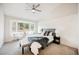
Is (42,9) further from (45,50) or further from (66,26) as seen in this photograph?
(45,50)

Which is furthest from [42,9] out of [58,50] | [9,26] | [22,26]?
[58,50]

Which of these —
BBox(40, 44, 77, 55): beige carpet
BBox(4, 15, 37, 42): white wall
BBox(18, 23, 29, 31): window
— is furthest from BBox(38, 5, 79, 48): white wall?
BBox(4, 15, 37, 42): white wall

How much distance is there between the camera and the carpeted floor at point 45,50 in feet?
5.23

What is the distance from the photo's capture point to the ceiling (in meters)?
1.60

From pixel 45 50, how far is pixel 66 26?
22.7 inches

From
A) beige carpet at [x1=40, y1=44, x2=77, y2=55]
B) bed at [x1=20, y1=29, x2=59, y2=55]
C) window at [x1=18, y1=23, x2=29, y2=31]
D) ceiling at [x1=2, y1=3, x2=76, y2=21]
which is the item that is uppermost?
ceiling at [x1=2, y1=3, x2=76, y2=21]

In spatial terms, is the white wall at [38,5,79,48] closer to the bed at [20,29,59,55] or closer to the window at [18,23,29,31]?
the bed at [20,29,59,55]

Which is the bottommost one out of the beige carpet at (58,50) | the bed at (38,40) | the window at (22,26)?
the beige carpet at (58,50)

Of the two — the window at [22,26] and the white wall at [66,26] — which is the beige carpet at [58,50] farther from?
the window at [22,26]

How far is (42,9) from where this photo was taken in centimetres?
161

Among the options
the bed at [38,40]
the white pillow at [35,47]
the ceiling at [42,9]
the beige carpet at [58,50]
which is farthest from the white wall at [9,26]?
the beige carpet at [58,50]

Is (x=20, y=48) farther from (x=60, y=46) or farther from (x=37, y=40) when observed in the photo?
(x=60, y=46)

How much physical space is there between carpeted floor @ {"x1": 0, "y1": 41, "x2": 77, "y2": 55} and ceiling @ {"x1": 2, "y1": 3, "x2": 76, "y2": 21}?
0.53 metres

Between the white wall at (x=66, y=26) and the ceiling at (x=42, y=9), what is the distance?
90mm
